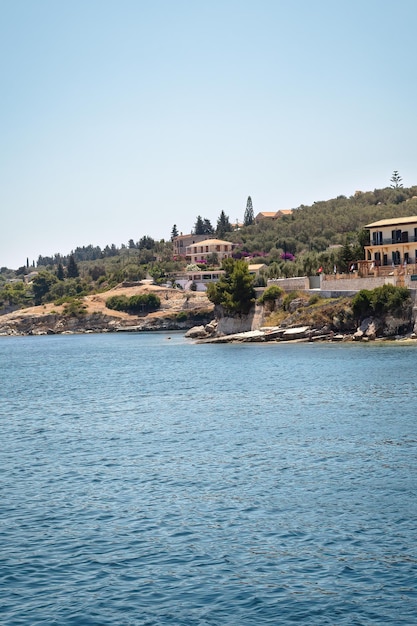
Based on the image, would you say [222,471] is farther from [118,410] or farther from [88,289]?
[88,289]

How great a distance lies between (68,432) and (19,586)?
20.9m

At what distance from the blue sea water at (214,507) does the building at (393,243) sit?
43465 millimetres

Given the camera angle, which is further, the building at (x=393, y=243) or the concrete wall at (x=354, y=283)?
the building at (x=393, y=243)

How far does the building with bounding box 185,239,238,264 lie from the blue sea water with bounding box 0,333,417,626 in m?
136

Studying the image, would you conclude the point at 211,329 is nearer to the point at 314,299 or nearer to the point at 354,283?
the point at 314,299

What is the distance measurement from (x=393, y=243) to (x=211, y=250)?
96.7 m

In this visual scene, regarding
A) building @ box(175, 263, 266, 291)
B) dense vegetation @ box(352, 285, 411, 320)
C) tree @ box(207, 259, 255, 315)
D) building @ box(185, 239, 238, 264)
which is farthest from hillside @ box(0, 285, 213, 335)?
dense vegetation @ box(352, 285, 411, 320)

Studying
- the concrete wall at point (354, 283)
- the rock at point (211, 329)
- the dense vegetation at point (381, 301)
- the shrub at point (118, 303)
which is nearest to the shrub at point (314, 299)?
the concrete wall at point (354, 283)

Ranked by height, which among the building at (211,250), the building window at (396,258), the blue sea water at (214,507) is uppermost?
the building at (211,250)

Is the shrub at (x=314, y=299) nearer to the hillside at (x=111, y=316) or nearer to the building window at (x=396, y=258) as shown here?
the building window at (x=396, y=258)

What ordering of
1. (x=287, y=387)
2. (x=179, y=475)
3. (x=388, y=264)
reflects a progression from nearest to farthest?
(x=179, y=475) < (x=287, y=387) < (x=388, y=264)

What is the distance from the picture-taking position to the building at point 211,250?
189250 mm

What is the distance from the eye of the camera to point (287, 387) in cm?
5462

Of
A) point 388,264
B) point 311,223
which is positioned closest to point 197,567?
point 388,264
